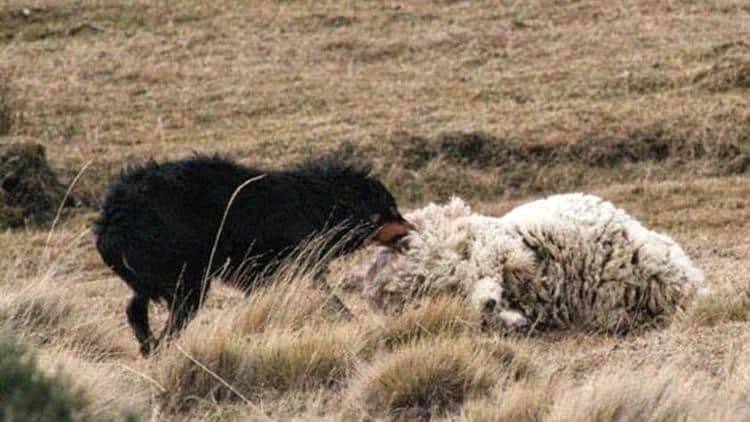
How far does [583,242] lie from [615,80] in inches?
487

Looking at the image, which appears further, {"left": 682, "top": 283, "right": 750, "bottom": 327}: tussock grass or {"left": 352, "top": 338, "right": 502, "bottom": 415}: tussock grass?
{"left": 682, "top": 283, "right": 750, "bottom": 327}: tussock grass

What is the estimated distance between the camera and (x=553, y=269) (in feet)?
25.7

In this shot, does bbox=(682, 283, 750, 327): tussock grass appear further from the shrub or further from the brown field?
the shrub

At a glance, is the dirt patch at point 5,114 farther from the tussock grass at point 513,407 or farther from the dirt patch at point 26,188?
the tussock grass at point 513,407

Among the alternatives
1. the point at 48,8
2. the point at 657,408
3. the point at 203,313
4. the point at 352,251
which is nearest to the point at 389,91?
the point at 48,8

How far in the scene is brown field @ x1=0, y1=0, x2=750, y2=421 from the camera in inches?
218

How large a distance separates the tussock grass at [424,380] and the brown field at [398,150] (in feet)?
0.04

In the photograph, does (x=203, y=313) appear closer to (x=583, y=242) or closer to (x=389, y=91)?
(x=583, y=242)

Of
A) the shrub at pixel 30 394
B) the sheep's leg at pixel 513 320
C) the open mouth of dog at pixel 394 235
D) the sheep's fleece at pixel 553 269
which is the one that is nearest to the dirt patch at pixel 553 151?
the open mouth of dog at pixel 394 235

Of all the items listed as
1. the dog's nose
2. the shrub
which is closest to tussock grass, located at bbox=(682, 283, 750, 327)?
the dog's nose

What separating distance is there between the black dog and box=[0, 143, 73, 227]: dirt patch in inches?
288

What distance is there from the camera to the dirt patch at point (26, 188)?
49.3 ft

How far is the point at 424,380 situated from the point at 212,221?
2336 millimetres

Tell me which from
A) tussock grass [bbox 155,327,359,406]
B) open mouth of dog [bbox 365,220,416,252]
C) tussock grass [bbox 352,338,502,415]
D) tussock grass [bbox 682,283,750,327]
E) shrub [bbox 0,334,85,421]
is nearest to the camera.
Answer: shrub [bbox 0,334,85,421]
